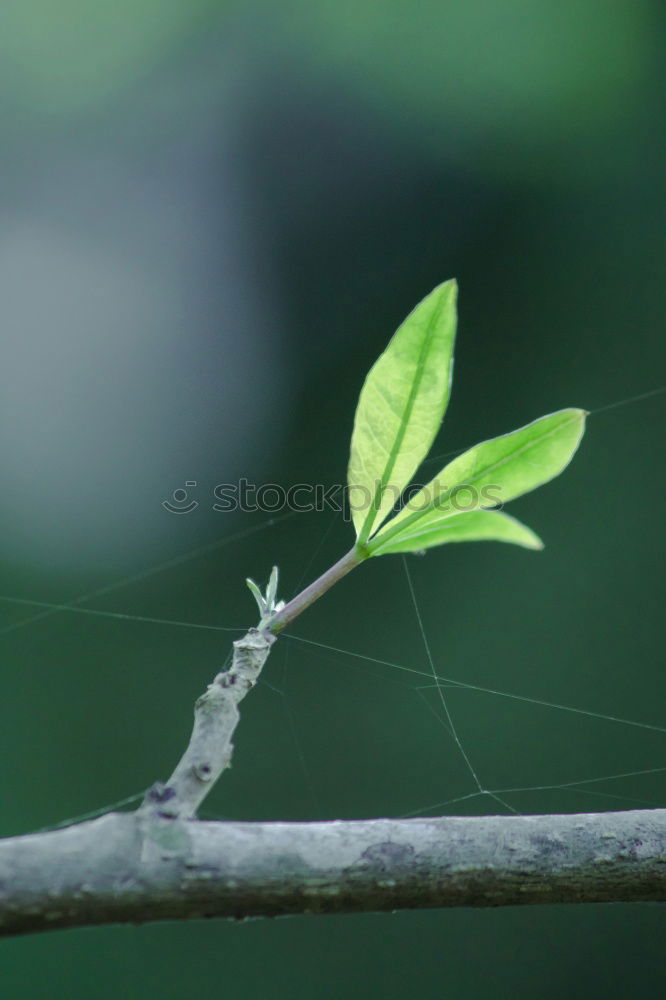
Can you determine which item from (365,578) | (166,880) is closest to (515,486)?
(166,880)

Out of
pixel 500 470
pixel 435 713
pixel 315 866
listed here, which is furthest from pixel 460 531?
pixel 435 713

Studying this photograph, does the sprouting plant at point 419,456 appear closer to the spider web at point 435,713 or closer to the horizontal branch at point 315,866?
the horizontal branch at point 315,866

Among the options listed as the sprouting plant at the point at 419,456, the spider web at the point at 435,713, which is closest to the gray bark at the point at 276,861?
the sprouting plant at the point at 419,456

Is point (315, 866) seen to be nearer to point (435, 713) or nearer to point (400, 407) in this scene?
point (400, 407)

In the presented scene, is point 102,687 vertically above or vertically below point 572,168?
below

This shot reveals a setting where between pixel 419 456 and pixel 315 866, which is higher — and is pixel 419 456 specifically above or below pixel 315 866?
above

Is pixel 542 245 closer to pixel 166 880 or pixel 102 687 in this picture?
pixel 102 687
